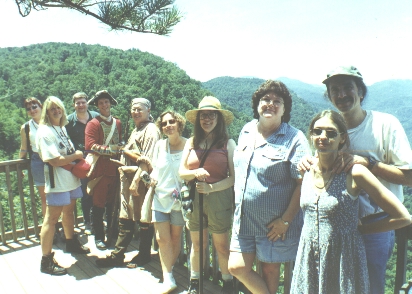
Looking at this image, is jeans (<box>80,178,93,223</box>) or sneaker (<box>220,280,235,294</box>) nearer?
sneaker (<box>220,280,235,294</box>)

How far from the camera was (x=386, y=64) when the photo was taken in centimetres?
205

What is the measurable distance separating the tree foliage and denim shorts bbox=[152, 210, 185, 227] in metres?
1.96

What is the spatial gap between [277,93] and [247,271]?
1.10m

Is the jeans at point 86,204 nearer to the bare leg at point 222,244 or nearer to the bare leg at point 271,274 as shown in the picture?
the bare leg at point 222,244

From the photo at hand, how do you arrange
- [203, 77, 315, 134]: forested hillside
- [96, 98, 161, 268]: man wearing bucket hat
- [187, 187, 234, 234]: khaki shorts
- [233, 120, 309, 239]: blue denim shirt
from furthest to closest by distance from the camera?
[203, 77, 315, 134]: forested hillside → [96, 98, 161, 268]: man wearing bucket hat → [187, 187, 234, 234]: khaki shorts → [233, 120, 309, 239]: blue denim shirt

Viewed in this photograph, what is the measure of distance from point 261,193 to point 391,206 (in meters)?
0.71

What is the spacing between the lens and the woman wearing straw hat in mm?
2396

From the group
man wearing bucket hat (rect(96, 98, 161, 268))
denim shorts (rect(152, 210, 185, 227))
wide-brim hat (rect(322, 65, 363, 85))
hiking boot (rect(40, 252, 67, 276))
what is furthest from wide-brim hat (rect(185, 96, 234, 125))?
hiking boot (rect(40, 252, 67, 276))

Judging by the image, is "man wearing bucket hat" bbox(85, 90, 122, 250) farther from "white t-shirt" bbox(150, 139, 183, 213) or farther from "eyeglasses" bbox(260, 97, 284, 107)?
"eyeglasses" bbox(260, 97, 284, 107)

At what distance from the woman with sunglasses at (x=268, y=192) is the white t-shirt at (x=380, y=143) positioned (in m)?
0.38

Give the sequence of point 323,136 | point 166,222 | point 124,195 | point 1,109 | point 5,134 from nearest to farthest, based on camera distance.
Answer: point 323,136 < point 166,222 < point 124,195 < point 5,134 < point 1,109

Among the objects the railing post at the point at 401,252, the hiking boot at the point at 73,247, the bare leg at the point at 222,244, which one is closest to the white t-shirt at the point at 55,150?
the hiking boot at the point at 73,247

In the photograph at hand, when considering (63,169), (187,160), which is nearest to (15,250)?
(63,169)

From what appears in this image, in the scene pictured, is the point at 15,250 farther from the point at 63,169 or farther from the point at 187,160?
the point at 187,160
